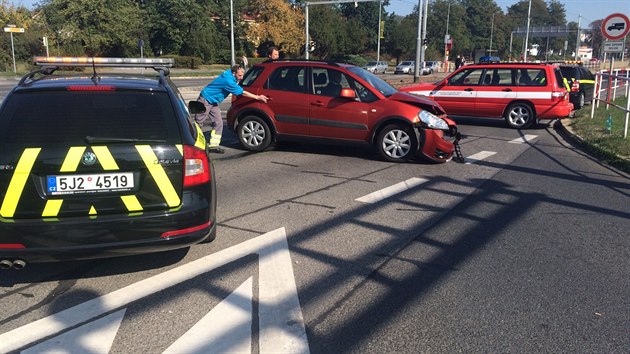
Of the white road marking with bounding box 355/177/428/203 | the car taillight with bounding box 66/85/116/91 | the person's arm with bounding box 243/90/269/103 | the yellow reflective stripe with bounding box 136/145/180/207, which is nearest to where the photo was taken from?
the yellow reflective stripe with bounding box 136/145/180/207

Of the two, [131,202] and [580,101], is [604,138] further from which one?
[131,202]

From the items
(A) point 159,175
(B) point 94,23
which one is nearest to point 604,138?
(A) point 159,175

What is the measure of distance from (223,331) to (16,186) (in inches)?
68.6

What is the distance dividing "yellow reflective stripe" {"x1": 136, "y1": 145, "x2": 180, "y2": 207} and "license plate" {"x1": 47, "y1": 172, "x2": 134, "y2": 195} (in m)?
0.16

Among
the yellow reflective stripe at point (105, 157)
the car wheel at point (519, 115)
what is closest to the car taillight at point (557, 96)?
the car wheel at point (519, 115)

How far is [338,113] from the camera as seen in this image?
904cm

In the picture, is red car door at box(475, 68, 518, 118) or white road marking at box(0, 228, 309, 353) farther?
red car door at box(475, 68, 518, 118)

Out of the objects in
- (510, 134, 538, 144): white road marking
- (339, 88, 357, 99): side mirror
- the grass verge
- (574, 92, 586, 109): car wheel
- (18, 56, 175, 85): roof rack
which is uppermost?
(18, 56, 175, 85): roof rack

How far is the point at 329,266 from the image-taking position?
4422 millimetres

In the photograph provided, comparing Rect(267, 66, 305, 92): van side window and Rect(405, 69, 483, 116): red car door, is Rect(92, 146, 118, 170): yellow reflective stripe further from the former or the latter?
Rect(405, 69, 483, 116): red car door

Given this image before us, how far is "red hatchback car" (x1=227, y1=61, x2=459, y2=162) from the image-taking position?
8.73 m

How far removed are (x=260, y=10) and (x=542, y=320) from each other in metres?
67.6

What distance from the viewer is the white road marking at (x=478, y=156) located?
9.40 metres

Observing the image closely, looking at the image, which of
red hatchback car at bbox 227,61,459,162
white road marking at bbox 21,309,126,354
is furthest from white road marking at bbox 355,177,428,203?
white road marking at bbox 21,309,126,354
